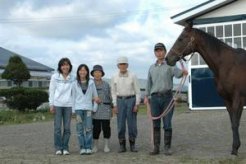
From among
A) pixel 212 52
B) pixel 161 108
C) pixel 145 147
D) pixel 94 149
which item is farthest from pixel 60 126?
pixel 212 52

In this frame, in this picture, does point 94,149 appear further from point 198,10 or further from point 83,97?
point 198,10

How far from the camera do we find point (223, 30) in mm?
18875

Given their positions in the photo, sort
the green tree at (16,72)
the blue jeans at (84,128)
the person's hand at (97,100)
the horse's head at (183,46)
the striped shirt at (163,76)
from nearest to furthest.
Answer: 1. the horse's head at (183,46)
2. the striped shirt at (163,76)
3. the blue jeans at (84,128)
4. the person's hand at (97,100)
5. the green tree at (16,72)

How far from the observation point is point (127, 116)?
31.2 feet

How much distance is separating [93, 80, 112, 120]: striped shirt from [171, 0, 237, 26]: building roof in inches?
372

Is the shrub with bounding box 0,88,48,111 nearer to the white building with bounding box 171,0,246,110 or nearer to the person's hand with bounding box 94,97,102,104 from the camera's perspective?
the white building with bounding box 171,0,246,110

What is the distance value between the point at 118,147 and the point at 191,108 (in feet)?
30.3

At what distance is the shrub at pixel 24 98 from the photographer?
2470 cm

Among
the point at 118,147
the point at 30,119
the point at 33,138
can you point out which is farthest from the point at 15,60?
the point at 118,147

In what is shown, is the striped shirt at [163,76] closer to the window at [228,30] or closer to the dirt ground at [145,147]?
the dirt ground at [145,147]

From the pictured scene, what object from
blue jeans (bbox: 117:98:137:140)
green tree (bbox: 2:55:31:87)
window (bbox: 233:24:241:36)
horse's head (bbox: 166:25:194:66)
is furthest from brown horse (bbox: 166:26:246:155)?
green tree (bbox: 2:55:31:87)

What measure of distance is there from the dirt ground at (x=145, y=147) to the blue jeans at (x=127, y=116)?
0.39 m

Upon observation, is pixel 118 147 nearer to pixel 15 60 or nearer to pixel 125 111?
pixel 125 111

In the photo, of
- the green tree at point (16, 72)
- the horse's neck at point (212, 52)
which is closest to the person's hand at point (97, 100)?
the horse's neck at point (212, 52)
